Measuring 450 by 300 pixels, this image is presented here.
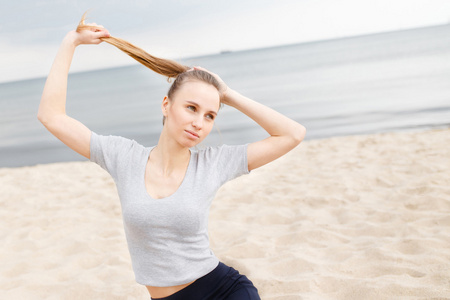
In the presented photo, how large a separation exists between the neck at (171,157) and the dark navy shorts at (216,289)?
0.53 meters

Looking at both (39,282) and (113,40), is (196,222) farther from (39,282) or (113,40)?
(39,282)

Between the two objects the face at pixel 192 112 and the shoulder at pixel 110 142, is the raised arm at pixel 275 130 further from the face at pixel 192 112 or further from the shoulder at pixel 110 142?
the shoulder at pixel 110 142

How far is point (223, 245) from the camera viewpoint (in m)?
4.07

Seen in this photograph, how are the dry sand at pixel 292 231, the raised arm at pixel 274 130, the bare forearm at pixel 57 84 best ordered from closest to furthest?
1. the bare forearm at pixel 57 84
2. the raised arm at pixel 274 130
3. the dry sand at pixel 292 231

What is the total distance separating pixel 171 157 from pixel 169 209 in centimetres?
29

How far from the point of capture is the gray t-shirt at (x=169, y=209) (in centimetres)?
188

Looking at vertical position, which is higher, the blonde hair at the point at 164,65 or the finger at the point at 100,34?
the finger at the point at 100,34

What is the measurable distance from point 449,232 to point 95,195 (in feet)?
14.6

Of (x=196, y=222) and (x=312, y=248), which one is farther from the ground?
(x=196, y=222)

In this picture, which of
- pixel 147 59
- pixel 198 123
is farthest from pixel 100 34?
pixel 198 123

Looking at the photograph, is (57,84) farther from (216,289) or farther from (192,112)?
(216,289)

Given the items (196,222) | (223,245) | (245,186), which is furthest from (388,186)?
(196,222)

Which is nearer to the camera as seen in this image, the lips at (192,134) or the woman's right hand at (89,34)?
the lips at (192,134)

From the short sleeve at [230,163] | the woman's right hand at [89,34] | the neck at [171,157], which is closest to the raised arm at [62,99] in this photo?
the woman's right hand at [89,34]
